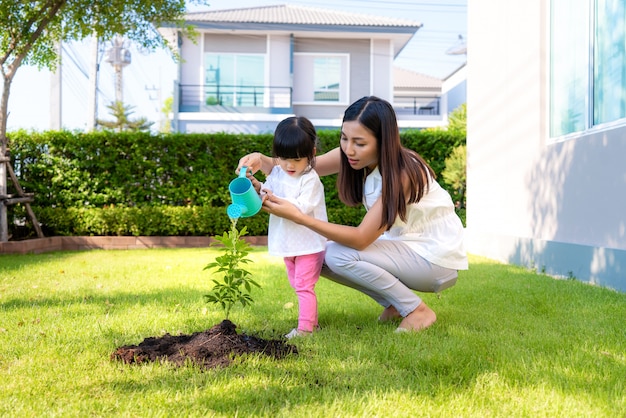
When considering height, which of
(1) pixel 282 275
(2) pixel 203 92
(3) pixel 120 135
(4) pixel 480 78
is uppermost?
(2) pixel 203 92

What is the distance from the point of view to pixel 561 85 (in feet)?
19.7

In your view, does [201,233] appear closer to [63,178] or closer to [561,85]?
[63,178]

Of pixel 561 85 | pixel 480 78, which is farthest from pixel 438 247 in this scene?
pixel 480 78

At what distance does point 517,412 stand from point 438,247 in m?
1.35

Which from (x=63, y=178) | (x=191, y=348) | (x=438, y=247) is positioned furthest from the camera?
(x=63, y=178)

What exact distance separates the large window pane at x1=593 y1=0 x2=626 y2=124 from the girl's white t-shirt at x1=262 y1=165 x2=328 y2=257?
3060mm

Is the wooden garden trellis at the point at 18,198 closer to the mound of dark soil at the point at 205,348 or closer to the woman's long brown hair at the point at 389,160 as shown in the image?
the mound of dark soil at the point at 205,348

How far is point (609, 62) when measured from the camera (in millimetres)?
4965

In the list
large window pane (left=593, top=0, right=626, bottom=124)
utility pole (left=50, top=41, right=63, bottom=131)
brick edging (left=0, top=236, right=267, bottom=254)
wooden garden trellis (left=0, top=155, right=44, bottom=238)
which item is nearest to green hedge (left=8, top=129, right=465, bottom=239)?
brick edging (left=0, top=236, right=267, bottom=254)

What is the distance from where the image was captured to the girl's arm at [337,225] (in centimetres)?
279

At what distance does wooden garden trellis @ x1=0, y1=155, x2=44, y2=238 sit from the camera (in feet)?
27.2

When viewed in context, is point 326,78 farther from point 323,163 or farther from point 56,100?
point 323,163

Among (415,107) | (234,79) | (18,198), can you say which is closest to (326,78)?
(234,79)

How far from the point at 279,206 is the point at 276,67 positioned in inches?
694
